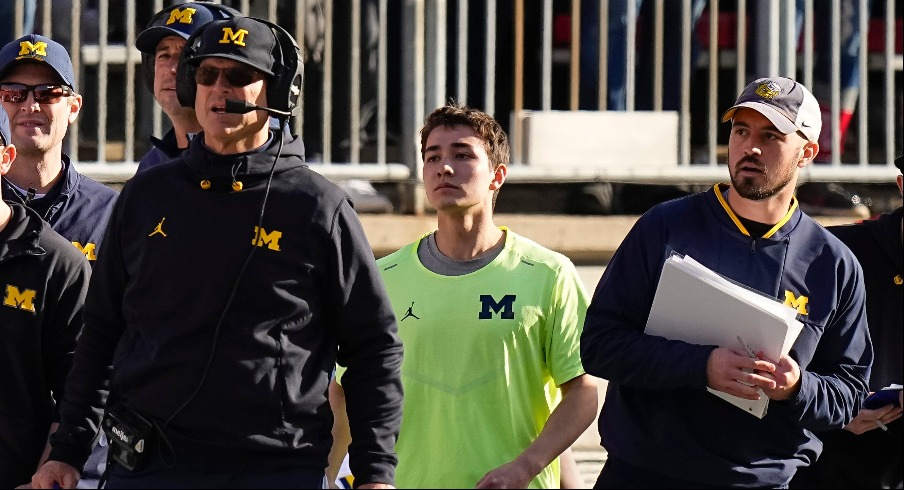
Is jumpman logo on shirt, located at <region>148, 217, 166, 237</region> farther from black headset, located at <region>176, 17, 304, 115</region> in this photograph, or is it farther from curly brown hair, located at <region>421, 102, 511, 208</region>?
curly brown hair, located at <region>421, 102, 511, 208</region>

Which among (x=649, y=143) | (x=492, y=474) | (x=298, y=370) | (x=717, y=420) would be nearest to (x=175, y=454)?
(x=298, y=370)

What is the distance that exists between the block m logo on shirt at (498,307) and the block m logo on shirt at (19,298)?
135cm

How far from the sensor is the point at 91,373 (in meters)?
4.19

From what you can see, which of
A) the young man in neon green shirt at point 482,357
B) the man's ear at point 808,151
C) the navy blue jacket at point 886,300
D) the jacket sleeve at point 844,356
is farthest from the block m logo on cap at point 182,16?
the navy blue jacket at point 886,300

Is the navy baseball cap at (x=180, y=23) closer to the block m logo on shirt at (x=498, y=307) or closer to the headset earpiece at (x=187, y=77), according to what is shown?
the headset earpiece at (x=187, y=77)

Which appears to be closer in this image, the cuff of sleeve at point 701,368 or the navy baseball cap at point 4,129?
the cuff of sleeve at point 701,368

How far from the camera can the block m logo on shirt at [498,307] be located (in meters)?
5.13

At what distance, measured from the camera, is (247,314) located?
13.0ft

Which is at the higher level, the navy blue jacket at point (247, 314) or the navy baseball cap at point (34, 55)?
the navy baseball cap at point (34, 55)

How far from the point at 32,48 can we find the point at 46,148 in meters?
0.35

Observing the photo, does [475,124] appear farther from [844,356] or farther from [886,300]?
[886,300]

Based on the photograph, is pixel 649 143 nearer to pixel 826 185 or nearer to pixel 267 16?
pixel 826 185

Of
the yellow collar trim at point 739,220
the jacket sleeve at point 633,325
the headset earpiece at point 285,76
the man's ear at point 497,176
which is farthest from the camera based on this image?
the man's ear at point 497,176

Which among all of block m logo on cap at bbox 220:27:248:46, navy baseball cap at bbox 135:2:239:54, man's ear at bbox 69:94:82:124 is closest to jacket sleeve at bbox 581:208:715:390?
block m logo on cap at bbox 220:27:248:46
